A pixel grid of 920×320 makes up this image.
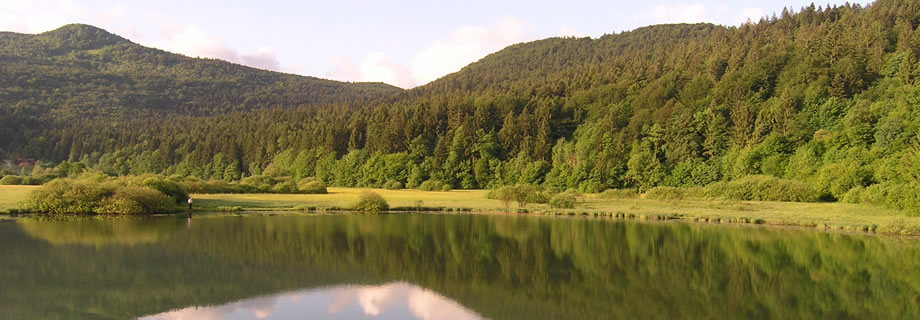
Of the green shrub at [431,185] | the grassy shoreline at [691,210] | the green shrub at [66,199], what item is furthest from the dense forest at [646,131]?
the green shrub at [66,199]

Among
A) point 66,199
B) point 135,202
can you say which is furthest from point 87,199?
point 135,202

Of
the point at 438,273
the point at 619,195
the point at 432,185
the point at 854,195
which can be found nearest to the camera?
the point at 438,273

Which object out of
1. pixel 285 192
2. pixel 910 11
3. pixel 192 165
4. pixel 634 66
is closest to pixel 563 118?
pixel 634 66

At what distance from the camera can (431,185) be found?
93.2 m

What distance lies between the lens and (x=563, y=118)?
108125 millimetres

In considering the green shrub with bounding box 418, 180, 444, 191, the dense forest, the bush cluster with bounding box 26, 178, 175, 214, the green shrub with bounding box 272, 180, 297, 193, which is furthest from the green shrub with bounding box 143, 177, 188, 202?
the dense forest

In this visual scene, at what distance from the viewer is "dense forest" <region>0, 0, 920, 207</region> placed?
71812 millimetres

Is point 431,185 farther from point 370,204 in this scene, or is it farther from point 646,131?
point 370,204

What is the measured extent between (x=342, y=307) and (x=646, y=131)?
262 ft

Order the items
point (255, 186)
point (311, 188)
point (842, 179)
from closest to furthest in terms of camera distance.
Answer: point (842, 179) < point (255, 186) < point (311, 188)

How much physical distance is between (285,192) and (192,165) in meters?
65.4

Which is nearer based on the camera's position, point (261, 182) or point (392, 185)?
point (261, 182)

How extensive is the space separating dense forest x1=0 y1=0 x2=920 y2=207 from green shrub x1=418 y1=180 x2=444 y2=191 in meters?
4.55

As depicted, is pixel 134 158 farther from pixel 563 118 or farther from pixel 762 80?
pixel 762 80
